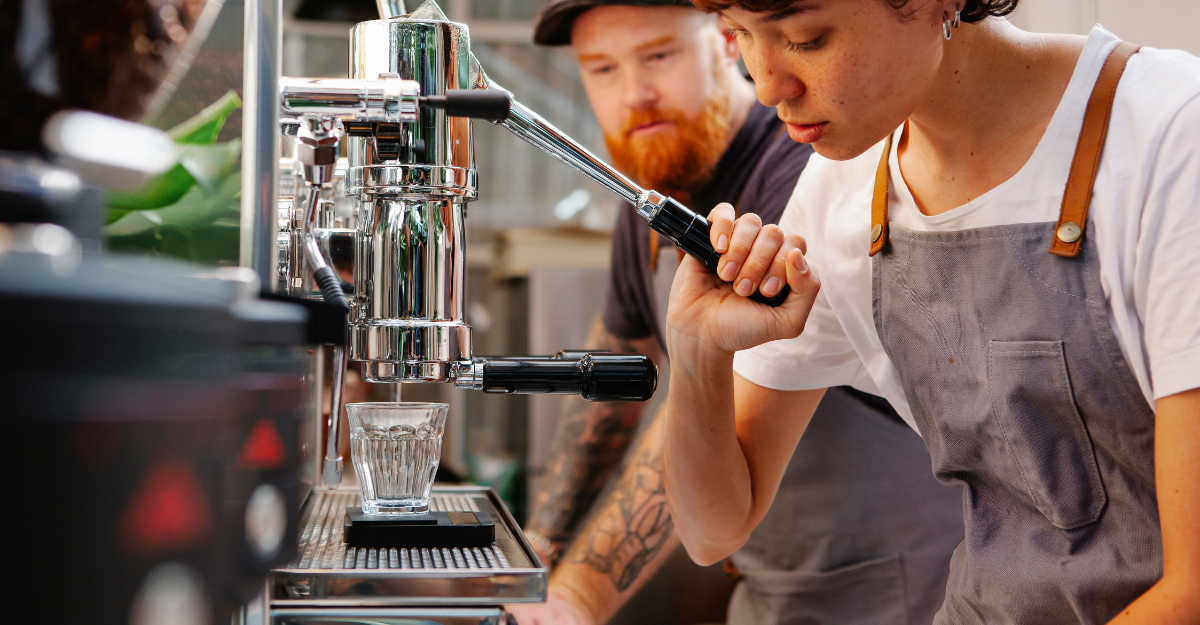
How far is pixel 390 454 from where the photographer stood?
0.60 m

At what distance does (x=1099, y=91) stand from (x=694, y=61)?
2.47ft

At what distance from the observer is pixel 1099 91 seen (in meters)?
0.63

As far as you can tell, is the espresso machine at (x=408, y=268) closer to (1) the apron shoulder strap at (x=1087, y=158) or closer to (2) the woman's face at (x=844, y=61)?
(2) the woman's face at (x=844, y=61)

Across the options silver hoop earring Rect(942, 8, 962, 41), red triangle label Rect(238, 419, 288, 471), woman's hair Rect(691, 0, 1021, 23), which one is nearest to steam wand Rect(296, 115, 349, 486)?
red triangle label Rect(238, 419, 288, 471)

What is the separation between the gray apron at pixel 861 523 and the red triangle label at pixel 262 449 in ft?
2.85

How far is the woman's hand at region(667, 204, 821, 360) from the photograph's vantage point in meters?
0.69

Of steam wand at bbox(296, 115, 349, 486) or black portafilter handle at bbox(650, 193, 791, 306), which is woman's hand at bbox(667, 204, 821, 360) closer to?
black portafilter handle at bbox(650, 193, 791, 306)

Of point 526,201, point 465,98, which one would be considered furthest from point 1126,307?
point 526,201

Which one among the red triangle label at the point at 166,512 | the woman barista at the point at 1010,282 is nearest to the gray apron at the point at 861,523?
the woman barista at the point at 1010,282

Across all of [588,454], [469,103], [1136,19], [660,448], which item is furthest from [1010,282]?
[1136,19]

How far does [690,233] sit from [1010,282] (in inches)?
9.5

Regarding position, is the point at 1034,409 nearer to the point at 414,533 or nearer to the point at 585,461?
the point at 414,533

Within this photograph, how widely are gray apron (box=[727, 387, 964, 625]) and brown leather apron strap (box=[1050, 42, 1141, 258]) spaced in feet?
1.63

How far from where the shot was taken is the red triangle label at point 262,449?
1.03 ft
